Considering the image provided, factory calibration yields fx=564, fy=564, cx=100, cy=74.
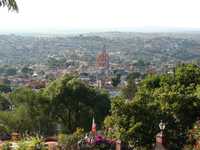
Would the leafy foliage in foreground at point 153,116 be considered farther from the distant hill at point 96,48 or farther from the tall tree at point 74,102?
the distant hill at point 96,48

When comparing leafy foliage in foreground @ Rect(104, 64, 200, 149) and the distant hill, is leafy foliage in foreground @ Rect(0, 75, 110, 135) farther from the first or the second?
the distant hill

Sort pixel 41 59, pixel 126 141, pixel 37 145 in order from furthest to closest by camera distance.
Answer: pixel 41 59 < pixel 126 141 < pixel 37 145

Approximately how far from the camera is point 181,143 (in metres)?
13.5

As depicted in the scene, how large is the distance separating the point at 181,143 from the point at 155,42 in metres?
138

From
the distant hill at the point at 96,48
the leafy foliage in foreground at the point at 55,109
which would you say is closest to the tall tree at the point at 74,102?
the leafy foliage in foreground at the point at 55,109

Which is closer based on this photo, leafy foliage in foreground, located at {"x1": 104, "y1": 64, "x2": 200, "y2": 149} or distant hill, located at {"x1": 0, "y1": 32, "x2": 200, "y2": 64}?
leafy foliage in foreground, located at {"x1": 104, "y1": 64, "x2": 200, "y2": 149}

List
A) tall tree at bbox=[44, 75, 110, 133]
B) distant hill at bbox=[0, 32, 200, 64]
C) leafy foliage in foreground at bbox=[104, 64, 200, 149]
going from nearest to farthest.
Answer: leafy foliage in foreground at bbox=[104, 64, 200, 149]
tall tree at bbox=[44, 75, 110, 133]
distant hill at bbox=[0, 32, 200, 64]

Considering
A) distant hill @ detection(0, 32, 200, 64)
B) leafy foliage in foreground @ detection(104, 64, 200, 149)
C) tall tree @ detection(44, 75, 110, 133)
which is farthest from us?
distant hill @ detection(0, 32, 200, 64)

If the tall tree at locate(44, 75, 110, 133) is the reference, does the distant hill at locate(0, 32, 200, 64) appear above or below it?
below

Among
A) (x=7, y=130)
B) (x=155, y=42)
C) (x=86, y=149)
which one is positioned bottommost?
(x=155, y=42)

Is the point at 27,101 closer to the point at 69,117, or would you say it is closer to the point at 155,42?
the point at 69,117

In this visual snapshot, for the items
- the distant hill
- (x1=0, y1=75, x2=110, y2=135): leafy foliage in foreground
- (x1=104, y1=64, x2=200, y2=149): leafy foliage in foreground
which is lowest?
the distant hill

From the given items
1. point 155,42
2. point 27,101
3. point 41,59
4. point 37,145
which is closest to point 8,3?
point 37,145

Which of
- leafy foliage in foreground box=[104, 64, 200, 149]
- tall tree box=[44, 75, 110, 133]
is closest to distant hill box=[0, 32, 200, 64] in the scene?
tall tree box=[44, 75, 110, 133]
